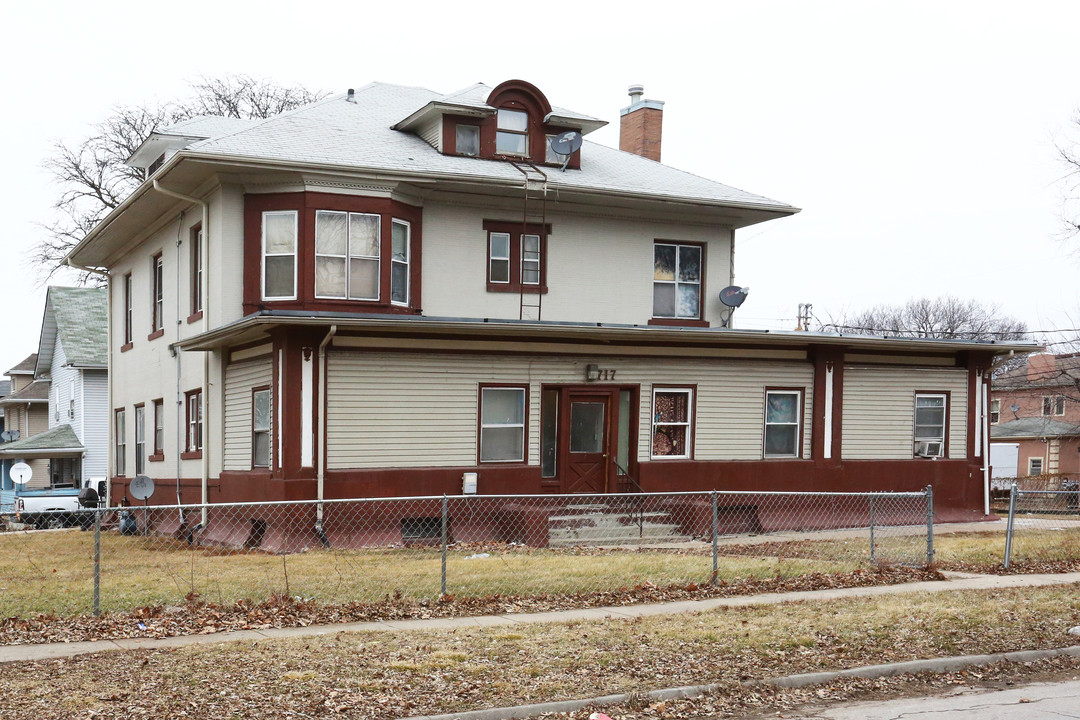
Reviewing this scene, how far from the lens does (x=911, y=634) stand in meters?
10.3

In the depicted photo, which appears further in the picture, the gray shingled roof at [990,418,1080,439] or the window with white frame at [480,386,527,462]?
the gray shingled roof at [990,418,1080,439]

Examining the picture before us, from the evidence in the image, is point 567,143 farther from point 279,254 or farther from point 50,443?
point 50,443

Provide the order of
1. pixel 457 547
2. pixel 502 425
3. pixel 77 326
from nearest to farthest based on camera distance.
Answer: pixel 457 547, pixel 502 425, pixel 77 326

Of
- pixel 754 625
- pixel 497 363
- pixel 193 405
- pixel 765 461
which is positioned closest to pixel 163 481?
pixel 193 405

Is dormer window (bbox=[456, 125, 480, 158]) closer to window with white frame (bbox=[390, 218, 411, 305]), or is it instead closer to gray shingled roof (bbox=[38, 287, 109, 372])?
window with white frame (bbox=[390, 218, 411, 305])

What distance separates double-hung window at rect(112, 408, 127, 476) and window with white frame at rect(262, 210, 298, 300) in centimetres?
973

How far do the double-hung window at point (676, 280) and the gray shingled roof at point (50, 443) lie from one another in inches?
983

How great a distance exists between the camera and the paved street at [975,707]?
7.81m

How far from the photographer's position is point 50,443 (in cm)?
4028

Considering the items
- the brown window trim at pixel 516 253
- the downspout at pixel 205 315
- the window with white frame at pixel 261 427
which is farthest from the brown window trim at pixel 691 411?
the downspout at pixel 205 315

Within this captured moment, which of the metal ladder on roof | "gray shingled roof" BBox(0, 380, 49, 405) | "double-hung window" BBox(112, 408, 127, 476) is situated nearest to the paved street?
the metal ladder on roof

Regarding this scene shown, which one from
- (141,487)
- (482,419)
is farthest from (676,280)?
(141,487)

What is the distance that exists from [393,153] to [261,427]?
588 cm

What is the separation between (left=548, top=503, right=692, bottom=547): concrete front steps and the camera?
787 inches
